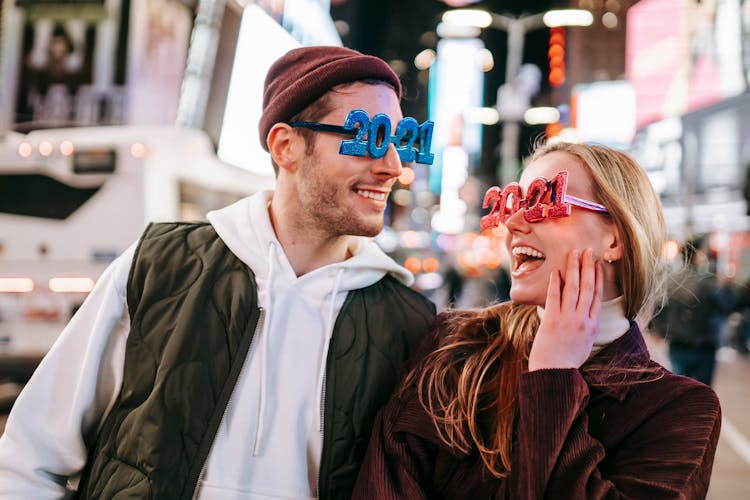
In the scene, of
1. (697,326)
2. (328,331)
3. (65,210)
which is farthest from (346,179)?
(697,326)

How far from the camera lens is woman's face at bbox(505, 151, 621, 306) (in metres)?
2.18

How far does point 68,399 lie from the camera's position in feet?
7.68

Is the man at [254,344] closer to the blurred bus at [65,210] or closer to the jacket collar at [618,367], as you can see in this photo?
the jacket collar at [618,367]

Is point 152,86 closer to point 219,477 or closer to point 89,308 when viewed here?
point 89,308

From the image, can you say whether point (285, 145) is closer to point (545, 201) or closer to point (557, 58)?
point (545, 201)

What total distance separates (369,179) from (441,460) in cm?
105

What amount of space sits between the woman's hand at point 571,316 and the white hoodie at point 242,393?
0.81 metres

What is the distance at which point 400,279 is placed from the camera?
2807 mm

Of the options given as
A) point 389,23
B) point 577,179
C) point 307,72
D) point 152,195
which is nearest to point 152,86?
point 152,195

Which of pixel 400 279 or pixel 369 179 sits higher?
pixel 369 179

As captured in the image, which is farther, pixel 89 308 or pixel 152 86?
pixel 152 86

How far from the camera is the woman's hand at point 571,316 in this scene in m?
1.98

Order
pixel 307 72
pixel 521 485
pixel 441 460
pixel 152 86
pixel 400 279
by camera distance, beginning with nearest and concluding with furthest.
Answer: pixel 521 485 < pixel 441 460 < pixel 307 72 < pixel 400 279 < pixel 152 86

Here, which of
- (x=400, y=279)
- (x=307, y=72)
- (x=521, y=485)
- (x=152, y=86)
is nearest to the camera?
(x=521, y=485)
